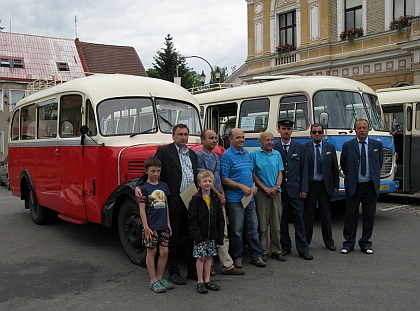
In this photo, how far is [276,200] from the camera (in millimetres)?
6246

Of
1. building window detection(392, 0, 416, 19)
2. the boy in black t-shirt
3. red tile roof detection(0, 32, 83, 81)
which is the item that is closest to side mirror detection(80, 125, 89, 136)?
the boy in black t-shirt

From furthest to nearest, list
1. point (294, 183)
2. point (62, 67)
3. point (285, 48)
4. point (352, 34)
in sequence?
1. point (62, 67)
2. point (285, 48)
3. point (352, 34)
4. point (294, 183)

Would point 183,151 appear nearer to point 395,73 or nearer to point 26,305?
point 26,305

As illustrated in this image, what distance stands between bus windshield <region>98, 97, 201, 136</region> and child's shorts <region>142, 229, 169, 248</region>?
2189 mm

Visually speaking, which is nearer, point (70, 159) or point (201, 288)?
point (201, 288)

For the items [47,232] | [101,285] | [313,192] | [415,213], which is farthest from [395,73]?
[101,285]

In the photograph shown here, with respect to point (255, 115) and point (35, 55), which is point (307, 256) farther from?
point (35, 55)

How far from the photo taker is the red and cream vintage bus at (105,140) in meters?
6.31

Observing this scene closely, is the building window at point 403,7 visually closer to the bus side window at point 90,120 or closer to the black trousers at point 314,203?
the black trousers at point 314,203

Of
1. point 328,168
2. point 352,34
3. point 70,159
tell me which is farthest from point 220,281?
point 352,34

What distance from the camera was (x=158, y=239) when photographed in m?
5.18

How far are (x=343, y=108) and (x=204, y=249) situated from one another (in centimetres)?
553

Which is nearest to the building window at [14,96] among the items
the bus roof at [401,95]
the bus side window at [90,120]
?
the bus roof at [401,95]

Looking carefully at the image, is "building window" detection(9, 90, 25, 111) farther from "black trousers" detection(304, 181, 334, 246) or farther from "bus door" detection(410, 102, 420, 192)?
"black trousers" detection(304, 181, 334, 246)
